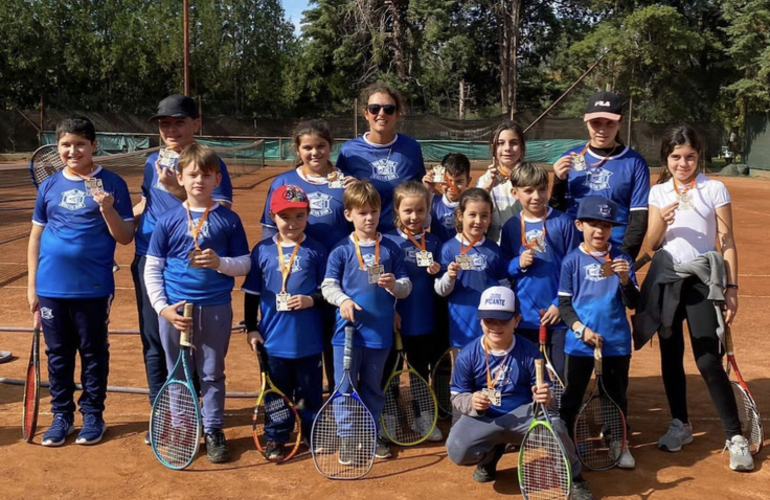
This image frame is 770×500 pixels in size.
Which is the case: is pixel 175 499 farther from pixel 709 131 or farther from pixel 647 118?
pixel 647 118

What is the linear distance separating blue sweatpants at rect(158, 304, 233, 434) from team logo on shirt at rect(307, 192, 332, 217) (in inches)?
33.4

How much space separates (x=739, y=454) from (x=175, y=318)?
3.52m

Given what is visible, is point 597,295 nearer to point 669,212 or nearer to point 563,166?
point 669,212

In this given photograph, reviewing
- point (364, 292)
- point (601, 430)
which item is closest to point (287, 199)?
point (364, 292)

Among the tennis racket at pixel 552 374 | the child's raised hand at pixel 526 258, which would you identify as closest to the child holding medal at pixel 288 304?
the child's raised hand at pixel 526 258

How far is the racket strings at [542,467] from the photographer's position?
3.99 m

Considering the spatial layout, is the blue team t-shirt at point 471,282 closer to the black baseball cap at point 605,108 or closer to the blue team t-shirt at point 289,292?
the blue team t-shirt at point 289,292

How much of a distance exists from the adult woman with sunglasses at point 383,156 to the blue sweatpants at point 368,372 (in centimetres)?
87

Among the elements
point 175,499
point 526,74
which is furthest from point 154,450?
point 526,74

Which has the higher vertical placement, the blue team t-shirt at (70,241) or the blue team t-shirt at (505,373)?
the blue team t-shirt at (70,241)

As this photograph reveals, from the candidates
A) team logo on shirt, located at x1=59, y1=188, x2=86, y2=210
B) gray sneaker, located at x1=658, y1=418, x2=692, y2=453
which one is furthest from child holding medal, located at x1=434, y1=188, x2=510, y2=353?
team logo on shirt, located at x1=59, y1=188, x2=86, y2=210

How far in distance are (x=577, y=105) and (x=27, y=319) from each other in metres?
35.5

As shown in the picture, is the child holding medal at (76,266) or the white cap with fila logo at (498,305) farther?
the child holding medal at (76,266)

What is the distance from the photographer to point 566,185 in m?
5.00
